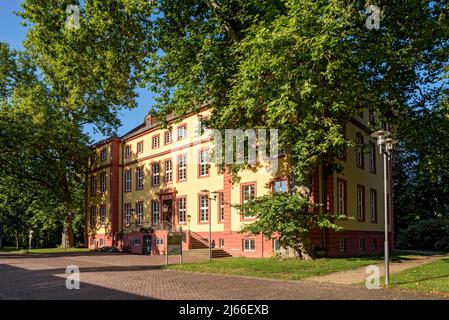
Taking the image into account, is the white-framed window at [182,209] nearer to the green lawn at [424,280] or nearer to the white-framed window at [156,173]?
the white-framed window at [156,173]

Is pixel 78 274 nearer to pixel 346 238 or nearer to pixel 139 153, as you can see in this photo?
pixel 346 238

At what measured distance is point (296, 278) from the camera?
15.7 meters

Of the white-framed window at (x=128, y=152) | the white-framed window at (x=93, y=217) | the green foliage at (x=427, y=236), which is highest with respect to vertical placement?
the white-framed window at (x=128, y=152)

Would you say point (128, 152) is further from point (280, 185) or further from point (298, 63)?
point (298, 63)

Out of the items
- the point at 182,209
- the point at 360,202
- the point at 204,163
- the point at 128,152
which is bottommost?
the point at 182,209

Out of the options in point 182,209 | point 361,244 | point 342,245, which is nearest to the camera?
point 342,245

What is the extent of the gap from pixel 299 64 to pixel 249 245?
13077mm

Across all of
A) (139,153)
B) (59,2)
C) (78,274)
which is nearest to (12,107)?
(139,153)

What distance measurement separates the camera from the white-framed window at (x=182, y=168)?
34.8 meters

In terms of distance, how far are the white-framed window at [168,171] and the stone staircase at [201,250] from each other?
6061 mm

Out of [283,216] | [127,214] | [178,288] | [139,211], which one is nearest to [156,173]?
[139,211]

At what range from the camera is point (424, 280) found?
14586 mm

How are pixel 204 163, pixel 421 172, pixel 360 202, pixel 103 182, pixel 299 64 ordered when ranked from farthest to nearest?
pixel 103 182 → pixel 204 163 → pixel 360 202 → pixel 421 172 → pixel 299 64

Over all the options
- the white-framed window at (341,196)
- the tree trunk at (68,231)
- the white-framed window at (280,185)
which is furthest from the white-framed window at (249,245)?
the tree trunk at (68,231)
